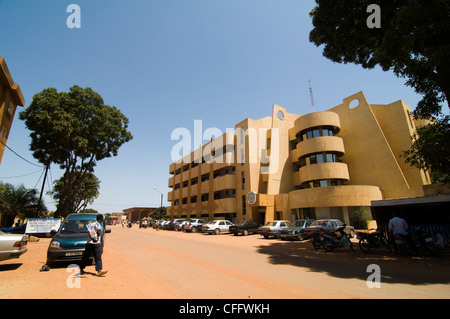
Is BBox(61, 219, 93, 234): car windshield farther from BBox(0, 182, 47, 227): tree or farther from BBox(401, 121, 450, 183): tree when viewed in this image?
BBox(0, 182, 47, 227): tree

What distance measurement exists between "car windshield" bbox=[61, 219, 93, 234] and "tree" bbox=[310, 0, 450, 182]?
13.9 m

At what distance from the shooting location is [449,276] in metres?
5.98

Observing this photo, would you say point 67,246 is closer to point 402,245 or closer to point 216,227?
point 402,245

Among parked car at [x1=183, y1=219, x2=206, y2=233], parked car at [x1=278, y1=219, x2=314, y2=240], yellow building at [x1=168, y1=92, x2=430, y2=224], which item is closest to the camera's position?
parked car at [x1=278, y1=219, x2=314, y2=240]

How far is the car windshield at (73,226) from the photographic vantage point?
26.6 feet

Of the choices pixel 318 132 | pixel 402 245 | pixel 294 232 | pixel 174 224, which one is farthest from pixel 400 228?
pixel 174 224

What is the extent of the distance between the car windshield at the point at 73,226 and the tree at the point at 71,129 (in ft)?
47.1

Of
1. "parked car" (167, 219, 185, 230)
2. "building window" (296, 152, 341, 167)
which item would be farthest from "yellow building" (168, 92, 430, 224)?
"parked car" (167, 219, 185, 230)

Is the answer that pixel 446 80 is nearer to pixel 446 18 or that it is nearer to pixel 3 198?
pixel 446 18

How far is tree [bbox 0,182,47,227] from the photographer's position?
84.0 ft

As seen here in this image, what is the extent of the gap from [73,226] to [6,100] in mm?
13668

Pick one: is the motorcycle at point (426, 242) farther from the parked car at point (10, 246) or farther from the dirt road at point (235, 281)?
the parked car at point (10, 246)

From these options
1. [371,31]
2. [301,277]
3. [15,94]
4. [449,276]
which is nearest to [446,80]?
[371,31]
